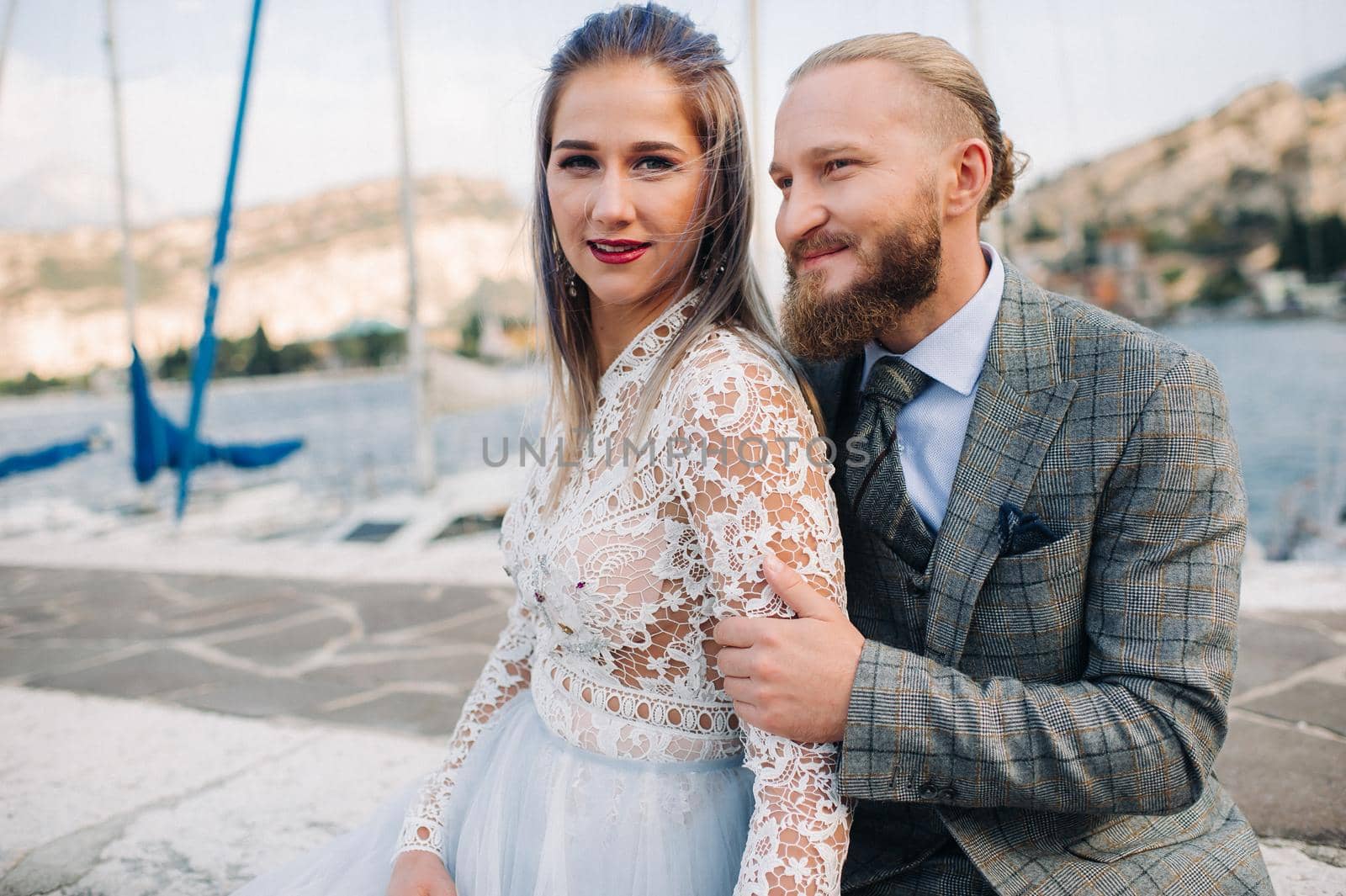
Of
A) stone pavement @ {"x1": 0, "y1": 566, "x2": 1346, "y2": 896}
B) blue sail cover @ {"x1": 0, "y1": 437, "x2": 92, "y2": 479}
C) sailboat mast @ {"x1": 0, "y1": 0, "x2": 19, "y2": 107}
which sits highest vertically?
sailboat mast @ {"x1": 0, "y1": 0, "x2": 19, "y2": 107}

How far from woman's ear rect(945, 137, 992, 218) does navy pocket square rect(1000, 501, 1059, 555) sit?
0.44 metres

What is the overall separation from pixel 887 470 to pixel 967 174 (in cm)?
45

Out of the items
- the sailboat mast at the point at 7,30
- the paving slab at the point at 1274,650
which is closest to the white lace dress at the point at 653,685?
the paving slab at the point at 1274,650

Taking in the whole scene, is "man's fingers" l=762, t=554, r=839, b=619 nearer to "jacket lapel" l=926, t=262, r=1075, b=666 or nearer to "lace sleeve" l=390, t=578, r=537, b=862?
"jacket lapel" l=926, t=262, r=1075, b=666

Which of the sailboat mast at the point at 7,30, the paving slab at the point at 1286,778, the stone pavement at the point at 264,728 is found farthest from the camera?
the sailboat mast at the point at 7,30

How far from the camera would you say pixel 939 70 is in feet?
3.97

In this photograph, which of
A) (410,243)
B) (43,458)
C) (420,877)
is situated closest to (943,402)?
(420,877)

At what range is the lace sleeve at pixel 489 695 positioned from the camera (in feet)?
4.69

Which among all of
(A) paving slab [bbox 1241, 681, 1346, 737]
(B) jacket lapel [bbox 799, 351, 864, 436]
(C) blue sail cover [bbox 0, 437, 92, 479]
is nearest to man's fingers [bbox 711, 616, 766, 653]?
(B) jacket lapel [bbox 799, 351, 864, 436]

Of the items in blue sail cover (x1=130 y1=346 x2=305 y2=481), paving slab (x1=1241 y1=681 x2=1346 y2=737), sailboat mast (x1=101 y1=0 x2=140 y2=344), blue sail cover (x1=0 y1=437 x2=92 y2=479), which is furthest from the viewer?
sailboat mast (x1=101 y1=0 x2=140 y2=344)

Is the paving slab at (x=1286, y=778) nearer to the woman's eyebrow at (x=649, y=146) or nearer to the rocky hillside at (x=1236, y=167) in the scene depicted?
the woman's eyebrow at (x=649, y=146)

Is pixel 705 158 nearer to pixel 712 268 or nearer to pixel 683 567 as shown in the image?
pixel 712 268

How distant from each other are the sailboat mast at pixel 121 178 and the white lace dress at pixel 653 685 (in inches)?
296

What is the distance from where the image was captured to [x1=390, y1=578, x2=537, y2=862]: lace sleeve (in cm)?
143
